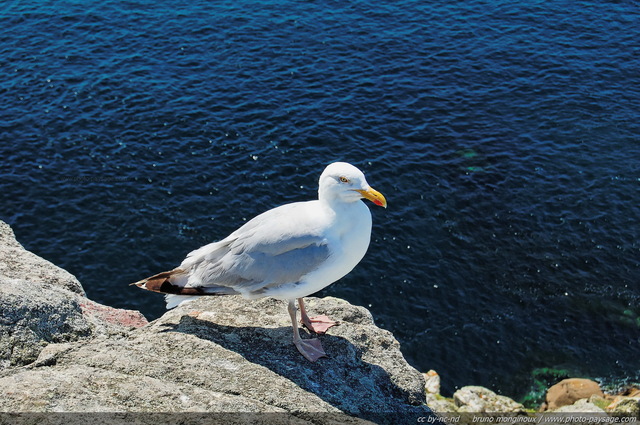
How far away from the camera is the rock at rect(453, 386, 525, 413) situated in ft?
65.6

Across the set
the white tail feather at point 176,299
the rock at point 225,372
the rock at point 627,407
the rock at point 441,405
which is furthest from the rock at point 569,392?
the white tail feather at point 176,299

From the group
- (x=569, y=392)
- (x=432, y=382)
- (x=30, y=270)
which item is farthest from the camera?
(x=432, y=382)

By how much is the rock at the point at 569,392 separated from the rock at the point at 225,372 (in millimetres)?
11879

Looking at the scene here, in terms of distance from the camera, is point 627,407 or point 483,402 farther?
point 483,402

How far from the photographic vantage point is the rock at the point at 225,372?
324 inches

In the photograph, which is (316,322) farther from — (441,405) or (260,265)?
(441,405)

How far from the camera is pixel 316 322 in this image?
1132 centimetres

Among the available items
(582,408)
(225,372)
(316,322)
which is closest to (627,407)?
(582,408)

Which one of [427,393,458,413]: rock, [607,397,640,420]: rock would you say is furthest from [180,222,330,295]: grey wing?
[607,397,640,420]: rock

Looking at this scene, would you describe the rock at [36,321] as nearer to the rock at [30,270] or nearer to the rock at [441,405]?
the rock at [30,270]

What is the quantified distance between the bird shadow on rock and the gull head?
2414 mm

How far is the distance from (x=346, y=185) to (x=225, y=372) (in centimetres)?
344

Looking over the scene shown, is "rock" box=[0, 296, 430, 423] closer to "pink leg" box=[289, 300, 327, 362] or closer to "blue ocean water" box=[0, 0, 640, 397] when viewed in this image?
"pink leg" box=[289, 300, 327, 362]

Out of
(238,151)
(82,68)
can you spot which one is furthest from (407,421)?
(82,68)
